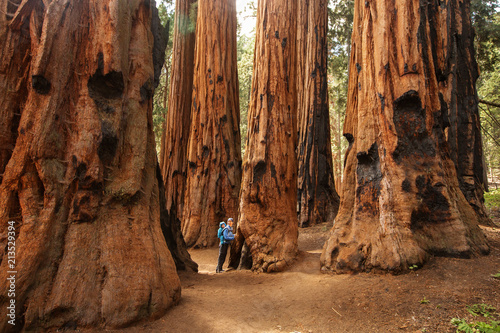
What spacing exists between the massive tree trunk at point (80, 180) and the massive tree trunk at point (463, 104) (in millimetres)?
7092

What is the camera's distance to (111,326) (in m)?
2.50

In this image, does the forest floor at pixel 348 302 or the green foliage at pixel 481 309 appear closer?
the green foliage at pixel 481 309

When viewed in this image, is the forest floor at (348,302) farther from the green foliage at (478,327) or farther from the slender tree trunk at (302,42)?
the slender tree trunk at (302,42)

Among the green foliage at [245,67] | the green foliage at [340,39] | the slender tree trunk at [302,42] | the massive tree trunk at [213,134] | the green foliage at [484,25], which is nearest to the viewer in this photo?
the massive tree trunk at [213,134]

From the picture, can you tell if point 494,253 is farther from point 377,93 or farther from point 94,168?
point 94,168

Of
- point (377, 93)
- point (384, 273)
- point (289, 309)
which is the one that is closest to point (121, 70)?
point (289, 309)

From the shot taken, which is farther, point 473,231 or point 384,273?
point 473,231

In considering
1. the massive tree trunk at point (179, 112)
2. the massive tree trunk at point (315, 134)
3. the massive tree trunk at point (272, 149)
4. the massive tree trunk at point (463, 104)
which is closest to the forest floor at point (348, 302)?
the massive tree trunk at point (272, 149)

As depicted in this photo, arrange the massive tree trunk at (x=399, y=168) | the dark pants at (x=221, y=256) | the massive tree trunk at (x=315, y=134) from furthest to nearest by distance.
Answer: the massive tree trunk at (x=315, y=134), the dark pants at (x=221, y=256), the massive tree trunk at (x=399, y=168)

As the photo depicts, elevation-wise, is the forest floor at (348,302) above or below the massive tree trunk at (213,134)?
below

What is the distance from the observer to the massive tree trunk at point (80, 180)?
98.8 inches

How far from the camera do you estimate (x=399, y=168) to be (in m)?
4.15

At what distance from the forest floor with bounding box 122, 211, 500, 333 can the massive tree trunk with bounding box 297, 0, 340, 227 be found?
4970 mm

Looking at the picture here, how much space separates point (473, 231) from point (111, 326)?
4.34 meters
